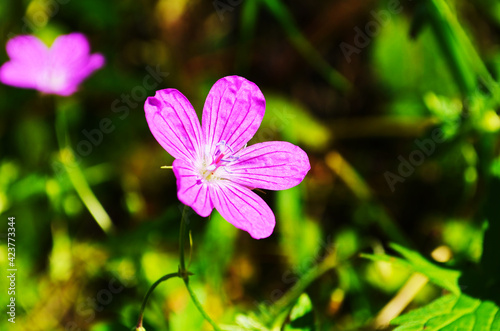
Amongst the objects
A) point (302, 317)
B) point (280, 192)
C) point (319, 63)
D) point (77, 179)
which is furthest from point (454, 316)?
point (319, 63)

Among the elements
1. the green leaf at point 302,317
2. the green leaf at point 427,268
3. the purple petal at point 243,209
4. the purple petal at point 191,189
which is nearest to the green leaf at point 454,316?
the green leaf at point 427,268

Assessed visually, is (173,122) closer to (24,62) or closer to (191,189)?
(191,189)

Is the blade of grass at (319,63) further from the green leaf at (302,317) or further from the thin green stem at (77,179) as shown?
the green leaf at (302,317)

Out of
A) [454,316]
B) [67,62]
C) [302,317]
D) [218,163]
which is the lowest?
[454,316]

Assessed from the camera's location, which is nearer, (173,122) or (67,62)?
(173,122)

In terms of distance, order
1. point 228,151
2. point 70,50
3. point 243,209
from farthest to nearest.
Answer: point 70,50
point 228,151
point 243,209

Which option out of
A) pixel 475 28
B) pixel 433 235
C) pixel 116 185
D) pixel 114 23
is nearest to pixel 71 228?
pixel 116 185

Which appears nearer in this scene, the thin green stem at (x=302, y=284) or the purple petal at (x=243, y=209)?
the purple petal at (x=243, y=209)
